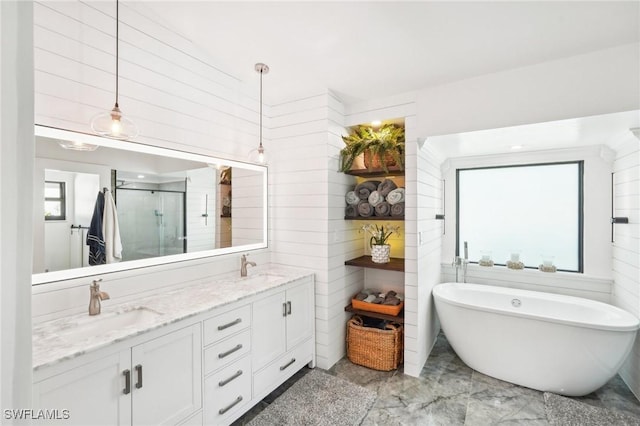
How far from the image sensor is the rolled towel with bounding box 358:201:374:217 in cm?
292

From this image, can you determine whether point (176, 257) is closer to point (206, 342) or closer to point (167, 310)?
point (167, 310)

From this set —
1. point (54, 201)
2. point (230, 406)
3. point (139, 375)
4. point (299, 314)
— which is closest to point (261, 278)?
point (299, 314)

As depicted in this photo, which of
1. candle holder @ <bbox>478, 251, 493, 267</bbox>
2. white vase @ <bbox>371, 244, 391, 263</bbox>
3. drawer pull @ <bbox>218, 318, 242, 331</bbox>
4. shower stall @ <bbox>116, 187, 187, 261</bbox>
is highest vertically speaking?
shower stall @ <bbox>116, 187, 187, 261</bbox>

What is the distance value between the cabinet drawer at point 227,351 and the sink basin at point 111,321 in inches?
15.6

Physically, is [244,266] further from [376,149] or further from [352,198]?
[376,149]

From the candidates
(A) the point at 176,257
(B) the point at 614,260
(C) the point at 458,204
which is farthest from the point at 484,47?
(A) the point at 176,257

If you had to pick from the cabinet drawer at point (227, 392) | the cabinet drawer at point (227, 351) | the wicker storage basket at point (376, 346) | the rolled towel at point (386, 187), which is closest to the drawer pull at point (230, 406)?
the cabinet drawer at point (227, 392)

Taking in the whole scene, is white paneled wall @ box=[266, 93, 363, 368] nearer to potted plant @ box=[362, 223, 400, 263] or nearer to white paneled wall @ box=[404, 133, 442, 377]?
potted plant @ box=[362, 223, 400, 263]

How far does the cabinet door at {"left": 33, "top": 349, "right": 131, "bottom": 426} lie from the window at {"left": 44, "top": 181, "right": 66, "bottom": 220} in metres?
0.88

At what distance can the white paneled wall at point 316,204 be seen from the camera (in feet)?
9.04

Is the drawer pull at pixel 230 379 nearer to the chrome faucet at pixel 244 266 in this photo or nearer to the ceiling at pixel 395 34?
the chrome faucet at pixel 244 266

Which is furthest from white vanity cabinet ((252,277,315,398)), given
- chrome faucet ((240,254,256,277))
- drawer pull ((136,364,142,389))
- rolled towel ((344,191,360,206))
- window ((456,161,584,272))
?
window ((456,161,584,272))

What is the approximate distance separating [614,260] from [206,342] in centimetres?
358

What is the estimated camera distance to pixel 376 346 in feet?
9.09
